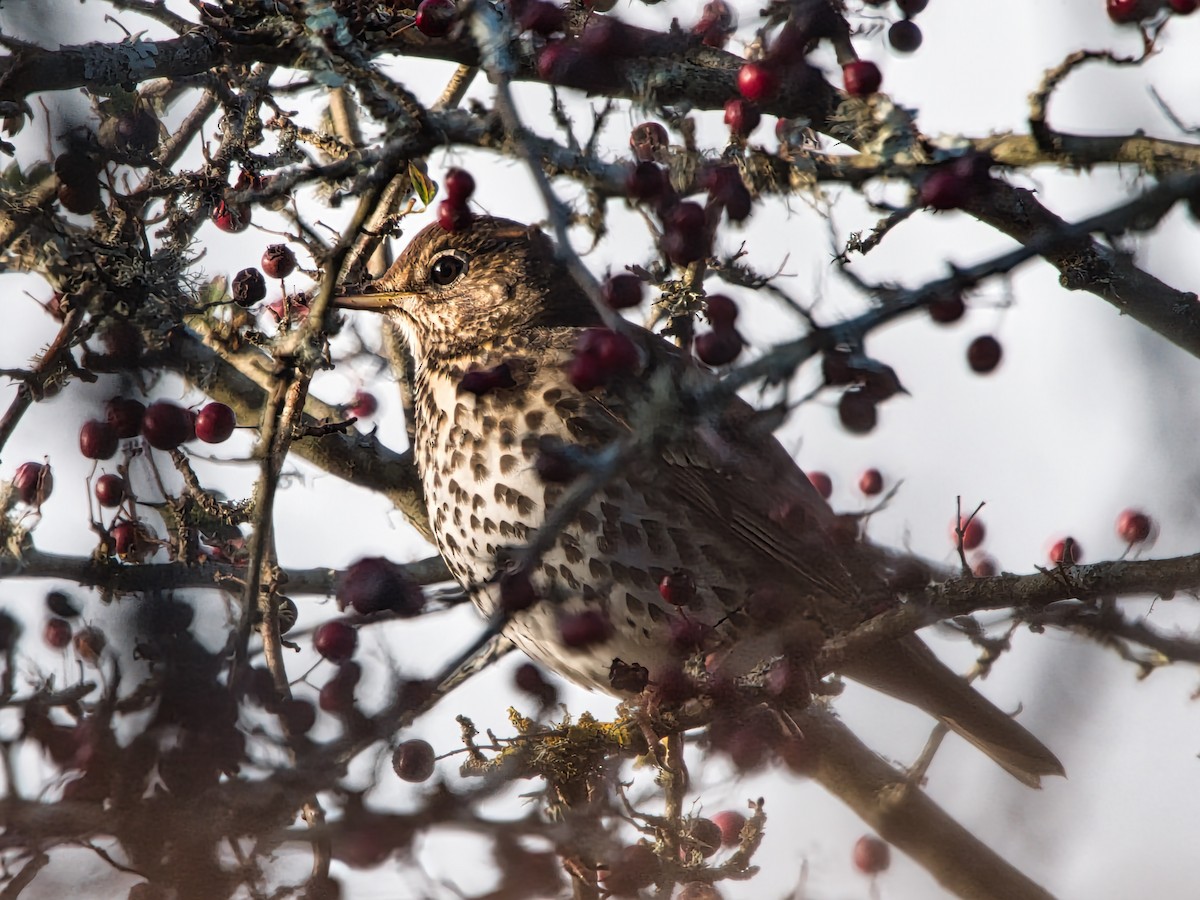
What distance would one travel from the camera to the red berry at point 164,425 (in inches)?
101

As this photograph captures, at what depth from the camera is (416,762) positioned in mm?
2518

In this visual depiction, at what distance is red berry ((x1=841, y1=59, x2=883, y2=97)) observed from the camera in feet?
8.60

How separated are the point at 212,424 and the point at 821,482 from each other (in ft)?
6.55

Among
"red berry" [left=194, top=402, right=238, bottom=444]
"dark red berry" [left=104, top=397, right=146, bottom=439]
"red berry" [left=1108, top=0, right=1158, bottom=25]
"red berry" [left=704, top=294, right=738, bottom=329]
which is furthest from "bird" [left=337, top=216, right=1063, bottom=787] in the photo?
"red berry" [left=1108, top=0, right=1158, bottom=25]

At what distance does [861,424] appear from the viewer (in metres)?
2.10

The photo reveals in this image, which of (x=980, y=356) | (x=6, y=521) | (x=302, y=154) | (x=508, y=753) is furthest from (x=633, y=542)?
(x=6, y=521)

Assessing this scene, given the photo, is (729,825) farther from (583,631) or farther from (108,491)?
(108,491)

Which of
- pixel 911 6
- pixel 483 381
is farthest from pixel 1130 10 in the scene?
pixel 483 381

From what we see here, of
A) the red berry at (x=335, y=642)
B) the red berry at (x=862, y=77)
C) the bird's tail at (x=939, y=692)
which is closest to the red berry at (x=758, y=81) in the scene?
the red berry at (x=862, y=77)

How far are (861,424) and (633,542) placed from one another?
1.35 meters

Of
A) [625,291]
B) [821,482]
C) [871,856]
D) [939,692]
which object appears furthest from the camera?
[821,482]

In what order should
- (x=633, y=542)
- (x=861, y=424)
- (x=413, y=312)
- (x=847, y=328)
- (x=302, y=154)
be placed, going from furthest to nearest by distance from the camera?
1. (x=413, y=312)
2. (x=633, y=542)
3. (x=302, y=154)
4. (x=861, y=424)
5. (x=847, y=328)

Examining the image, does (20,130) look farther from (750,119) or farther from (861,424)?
(861,424)

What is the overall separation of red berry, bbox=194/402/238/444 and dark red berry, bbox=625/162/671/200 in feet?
4.29
